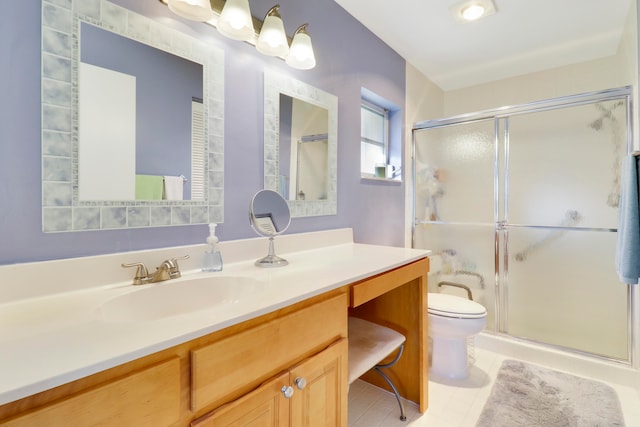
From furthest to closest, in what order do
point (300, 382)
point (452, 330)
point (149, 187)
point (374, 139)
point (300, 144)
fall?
1. point (374, 139)
2. point (452, 330)
3. point (300, 144)
4. point (149, 187)
5. point (300, 382)

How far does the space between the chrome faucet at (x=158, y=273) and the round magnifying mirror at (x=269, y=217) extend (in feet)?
1.07

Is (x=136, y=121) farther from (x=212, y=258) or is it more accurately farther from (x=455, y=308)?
(x=455, y=308)

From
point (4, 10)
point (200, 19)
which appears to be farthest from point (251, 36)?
point (4, 10)

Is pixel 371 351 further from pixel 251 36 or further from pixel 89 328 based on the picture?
pixel 251 36

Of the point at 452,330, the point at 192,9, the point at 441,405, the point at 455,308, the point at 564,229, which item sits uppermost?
the point at 192,9

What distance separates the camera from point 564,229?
2.14 metres

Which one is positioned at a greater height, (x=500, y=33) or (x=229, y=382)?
(x=500, y=33)

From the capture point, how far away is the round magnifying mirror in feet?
4.27

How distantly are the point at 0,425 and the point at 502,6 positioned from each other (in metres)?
2.68

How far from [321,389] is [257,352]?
1.14 feet

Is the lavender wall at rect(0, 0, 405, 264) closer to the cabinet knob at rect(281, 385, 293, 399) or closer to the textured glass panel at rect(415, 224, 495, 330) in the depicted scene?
the textured glass panel at rect(415, 224, 495, 330)

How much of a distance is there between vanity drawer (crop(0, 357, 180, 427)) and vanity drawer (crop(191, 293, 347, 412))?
0.16 feet

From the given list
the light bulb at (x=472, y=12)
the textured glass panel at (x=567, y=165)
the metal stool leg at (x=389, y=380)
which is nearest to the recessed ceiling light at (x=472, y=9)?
the light bulb at (x=472, y=12)

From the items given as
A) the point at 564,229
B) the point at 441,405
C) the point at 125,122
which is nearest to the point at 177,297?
the point at 125,122
